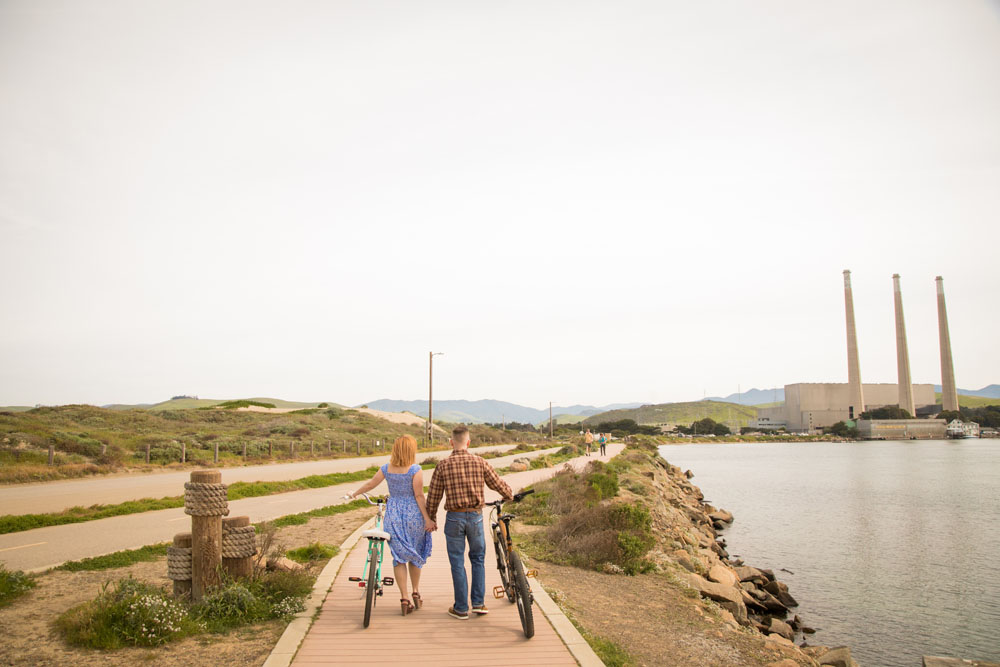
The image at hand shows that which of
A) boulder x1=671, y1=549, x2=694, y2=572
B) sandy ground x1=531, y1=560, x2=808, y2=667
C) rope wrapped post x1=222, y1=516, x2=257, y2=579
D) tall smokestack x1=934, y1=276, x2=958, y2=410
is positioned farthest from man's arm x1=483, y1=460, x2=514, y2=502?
tall smokestack x1=934, y1=276, x2=958, y2=410

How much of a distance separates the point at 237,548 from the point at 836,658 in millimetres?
9560

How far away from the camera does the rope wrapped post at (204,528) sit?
686cm

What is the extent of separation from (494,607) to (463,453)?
1.85 m

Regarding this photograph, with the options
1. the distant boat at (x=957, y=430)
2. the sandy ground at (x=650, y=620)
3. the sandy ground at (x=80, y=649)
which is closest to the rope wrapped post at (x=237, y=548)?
the sandy ground at (x=80, y=649)

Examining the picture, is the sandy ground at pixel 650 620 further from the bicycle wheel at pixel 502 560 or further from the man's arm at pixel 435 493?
the man's arm at pixel 435 493

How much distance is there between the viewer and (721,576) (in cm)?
1457

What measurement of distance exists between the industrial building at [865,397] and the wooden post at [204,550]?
147567 mm

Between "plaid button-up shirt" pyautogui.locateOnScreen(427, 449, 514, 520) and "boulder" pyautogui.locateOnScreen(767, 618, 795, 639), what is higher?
"plaid button-up shirt" pyautogui.locateOnScreen(427, 449, 514, 520)

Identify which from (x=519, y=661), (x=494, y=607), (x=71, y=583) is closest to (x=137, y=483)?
(x=71, y=583)

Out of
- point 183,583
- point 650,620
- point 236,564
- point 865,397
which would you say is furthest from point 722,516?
point 865,397

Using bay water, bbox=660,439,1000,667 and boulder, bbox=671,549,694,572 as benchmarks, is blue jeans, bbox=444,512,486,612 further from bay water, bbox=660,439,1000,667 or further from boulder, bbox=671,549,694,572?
bay water, bbox=660,439,1000,667

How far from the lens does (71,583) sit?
28.9 feet

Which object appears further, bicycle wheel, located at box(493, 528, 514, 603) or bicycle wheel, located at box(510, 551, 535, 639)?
bicycle wheel, located at box(493, 528, 514, 603)

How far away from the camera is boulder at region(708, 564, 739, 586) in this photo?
1430cm
